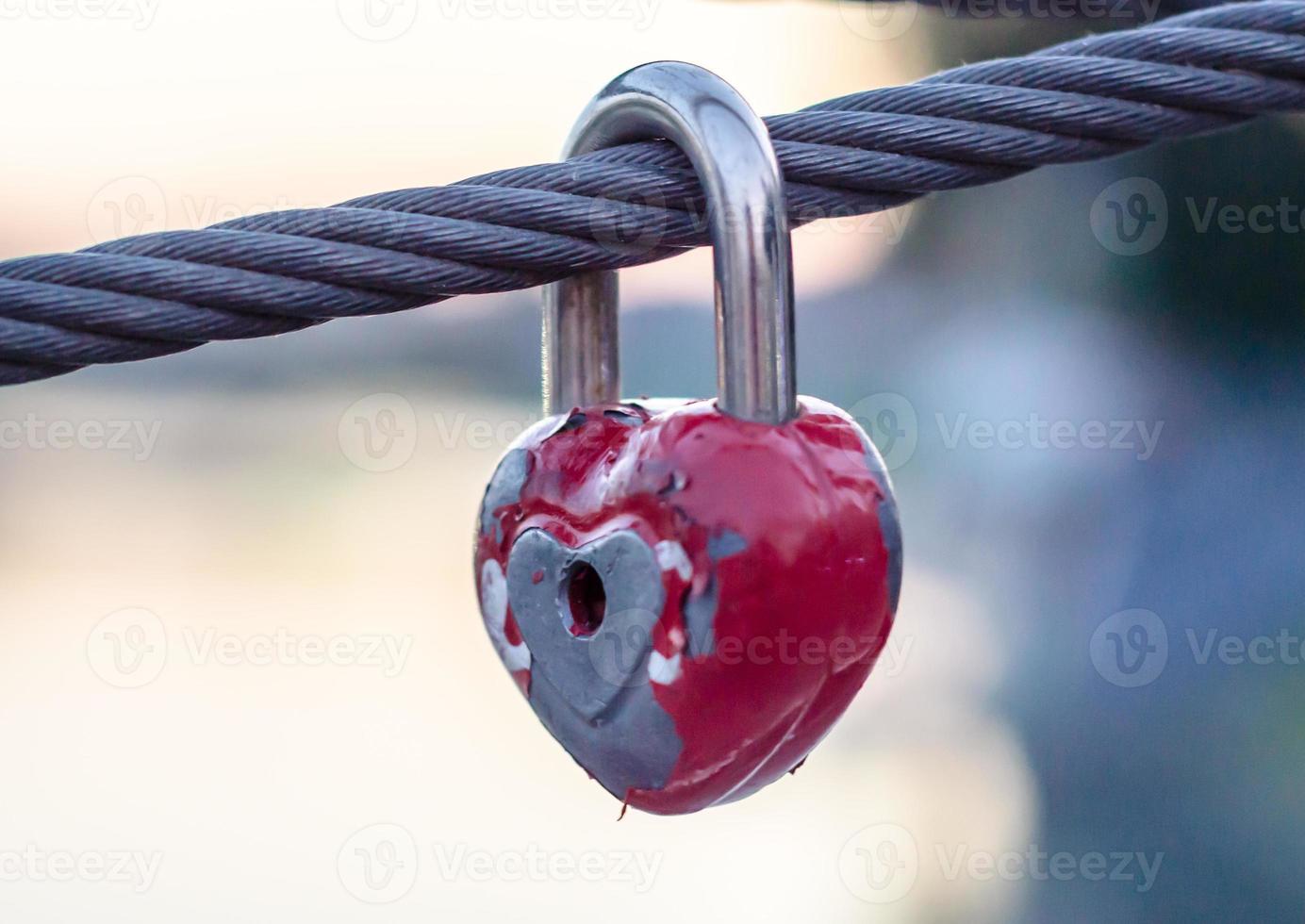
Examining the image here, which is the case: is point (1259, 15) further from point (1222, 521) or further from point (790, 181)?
point (1222, 521)

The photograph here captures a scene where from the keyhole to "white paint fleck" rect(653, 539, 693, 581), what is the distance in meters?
0.04

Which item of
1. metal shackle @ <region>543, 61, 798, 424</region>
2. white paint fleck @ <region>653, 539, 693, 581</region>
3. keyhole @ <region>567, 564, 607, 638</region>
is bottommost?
keyhole @ <region>567, 564, 607, 638</region>

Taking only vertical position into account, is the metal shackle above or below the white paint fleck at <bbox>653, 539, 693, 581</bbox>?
above

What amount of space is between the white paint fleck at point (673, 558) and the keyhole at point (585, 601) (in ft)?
0.14

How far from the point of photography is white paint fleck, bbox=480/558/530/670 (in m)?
0.58

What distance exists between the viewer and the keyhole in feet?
1.79

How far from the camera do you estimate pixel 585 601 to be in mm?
554

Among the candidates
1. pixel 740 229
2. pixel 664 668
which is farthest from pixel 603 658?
pixel 740 229

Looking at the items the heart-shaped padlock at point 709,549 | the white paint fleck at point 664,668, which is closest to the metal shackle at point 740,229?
the heart-shaped padlock at point 709,549

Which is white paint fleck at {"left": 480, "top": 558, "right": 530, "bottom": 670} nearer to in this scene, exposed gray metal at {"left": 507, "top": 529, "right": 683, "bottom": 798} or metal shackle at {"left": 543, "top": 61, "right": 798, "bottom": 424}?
exposed gray metal at {"left": 507, "top": 529, "right": 683, "bottom": 798}

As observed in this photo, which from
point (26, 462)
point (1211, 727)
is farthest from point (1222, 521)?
point (26, 462)

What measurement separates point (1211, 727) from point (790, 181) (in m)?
3.50

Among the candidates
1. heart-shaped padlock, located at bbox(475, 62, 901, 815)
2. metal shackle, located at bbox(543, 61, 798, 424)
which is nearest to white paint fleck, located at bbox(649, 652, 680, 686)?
heart-shaped padlock, located at bbox(475, 62, 901, 815)

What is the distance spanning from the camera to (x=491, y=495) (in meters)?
0.59
